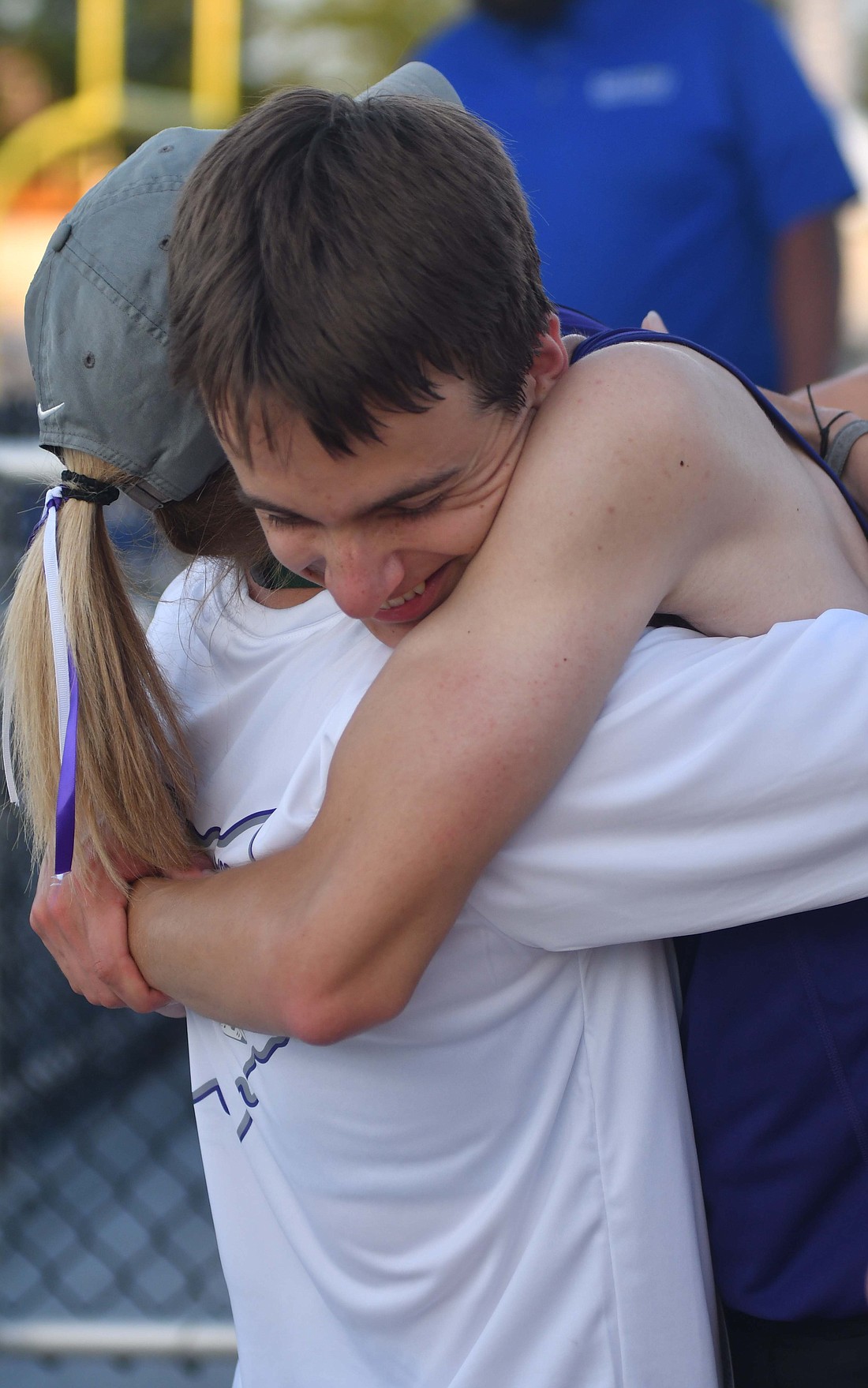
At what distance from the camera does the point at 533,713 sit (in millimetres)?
1045

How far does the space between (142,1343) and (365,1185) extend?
1837mm

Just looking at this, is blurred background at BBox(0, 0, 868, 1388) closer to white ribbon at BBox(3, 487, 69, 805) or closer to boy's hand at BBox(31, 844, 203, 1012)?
white ribbon at BBox(3, 487, 69, 805)

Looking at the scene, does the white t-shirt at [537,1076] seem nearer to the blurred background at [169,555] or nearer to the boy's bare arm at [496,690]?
the boy's bare arm at [496,690]

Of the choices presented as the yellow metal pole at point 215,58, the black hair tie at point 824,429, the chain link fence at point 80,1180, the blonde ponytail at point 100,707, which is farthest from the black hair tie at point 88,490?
the yellow metal pole at point 215,58

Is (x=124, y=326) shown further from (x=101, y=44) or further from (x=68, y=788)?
(x=101, y=44)

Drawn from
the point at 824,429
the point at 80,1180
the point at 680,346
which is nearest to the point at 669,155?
the point at 824,429

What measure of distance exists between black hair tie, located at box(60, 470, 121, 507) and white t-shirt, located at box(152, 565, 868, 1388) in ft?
0.69

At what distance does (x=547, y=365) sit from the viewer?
1181 millimetres

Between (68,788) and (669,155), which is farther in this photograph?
(669,155)

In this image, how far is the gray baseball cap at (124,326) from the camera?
121cm

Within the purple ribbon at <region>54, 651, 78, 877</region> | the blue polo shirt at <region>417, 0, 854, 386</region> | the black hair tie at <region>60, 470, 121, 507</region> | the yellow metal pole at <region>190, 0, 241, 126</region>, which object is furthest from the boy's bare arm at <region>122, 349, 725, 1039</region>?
the yellow metal pole at <region>190, 0, 241, 126</region>

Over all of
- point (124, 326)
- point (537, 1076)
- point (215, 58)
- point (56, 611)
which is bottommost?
point (215, 58)

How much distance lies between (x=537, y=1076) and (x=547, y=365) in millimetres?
623

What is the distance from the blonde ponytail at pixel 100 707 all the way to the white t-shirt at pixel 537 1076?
9 cm
